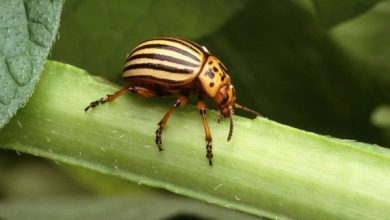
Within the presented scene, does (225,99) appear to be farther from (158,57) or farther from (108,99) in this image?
(108,99)

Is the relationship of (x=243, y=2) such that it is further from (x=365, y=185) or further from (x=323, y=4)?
(x=365, y=185)

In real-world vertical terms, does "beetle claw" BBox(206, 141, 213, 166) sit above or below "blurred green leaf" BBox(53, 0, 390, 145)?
above

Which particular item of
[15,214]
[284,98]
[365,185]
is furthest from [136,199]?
[365,185]

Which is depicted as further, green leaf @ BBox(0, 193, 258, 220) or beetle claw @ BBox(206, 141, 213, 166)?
green leaf @ BBox(0, 193, 258, 220)

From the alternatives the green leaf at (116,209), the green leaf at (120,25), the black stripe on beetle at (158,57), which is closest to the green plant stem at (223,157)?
the black stripe on beetle at (158,57)

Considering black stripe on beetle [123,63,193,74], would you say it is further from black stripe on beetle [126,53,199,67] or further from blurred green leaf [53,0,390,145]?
blurred green leaf [53,0,390,145]

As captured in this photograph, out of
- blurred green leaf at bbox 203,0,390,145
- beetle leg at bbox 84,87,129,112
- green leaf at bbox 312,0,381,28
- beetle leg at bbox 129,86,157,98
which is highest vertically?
green leaf at bbox 312,0,381,28

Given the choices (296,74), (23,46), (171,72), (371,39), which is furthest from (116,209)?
(23,46)

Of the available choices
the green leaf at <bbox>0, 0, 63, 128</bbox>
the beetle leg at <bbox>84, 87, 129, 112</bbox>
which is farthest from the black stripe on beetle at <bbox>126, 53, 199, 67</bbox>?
the green leaf at <bbox>0, 0, 63, 128</bbox>
